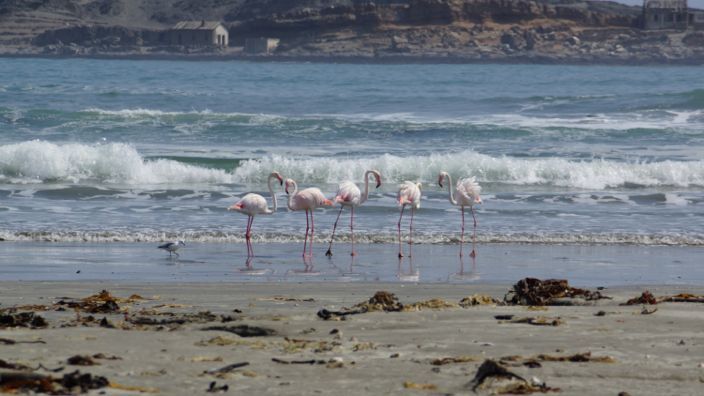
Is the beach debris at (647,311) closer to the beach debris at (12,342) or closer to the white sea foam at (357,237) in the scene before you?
the beach debris at (12,342)

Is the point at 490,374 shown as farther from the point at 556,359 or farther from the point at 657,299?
the point at 657,299

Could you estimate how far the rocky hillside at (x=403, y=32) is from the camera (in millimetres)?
128375

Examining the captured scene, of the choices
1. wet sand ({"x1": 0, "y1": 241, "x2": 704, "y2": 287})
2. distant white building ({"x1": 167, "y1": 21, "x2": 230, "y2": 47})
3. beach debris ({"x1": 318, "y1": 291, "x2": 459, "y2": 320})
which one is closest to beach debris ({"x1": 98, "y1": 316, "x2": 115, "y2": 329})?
beach debris ({"x1": 318, "y1": 291, "x2": 459, "y2": 320})

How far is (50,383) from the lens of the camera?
4.84 meters

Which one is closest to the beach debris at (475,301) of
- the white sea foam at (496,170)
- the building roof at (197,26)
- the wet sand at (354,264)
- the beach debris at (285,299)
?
the beach debris at (285,299)

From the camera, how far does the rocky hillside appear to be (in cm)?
12838

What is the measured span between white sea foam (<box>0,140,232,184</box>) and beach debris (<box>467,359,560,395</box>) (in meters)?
15.5

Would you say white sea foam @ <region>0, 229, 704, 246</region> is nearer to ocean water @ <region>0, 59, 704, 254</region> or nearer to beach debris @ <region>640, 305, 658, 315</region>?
ocean water @ <region>0, 59, 704, 254</region>

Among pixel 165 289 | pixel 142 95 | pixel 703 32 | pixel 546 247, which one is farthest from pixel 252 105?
pixel 703 32

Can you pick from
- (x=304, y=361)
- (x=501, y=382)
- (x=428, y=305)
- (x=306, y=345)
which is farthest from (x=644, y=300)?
(x=304, y=361)

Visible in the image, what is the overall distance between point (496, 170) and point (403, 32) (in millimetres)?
116721

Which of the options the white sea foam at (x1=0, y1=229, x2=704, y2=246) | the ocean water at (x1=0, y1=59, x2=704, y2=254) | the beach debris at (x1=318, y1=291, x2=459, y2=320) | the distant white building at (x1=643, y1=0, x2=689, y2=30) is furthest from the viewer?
the distant white building at (x1=643, y1=0, x2=689, y2=30)

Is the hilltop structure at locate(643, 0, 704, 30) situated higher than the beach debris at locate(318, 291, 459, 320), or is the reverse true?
the hilltop structure at locate(643, 0, 704, 30)

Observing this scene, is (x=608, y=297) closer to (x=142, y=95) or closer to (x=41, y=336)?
(x=41, y=336)
